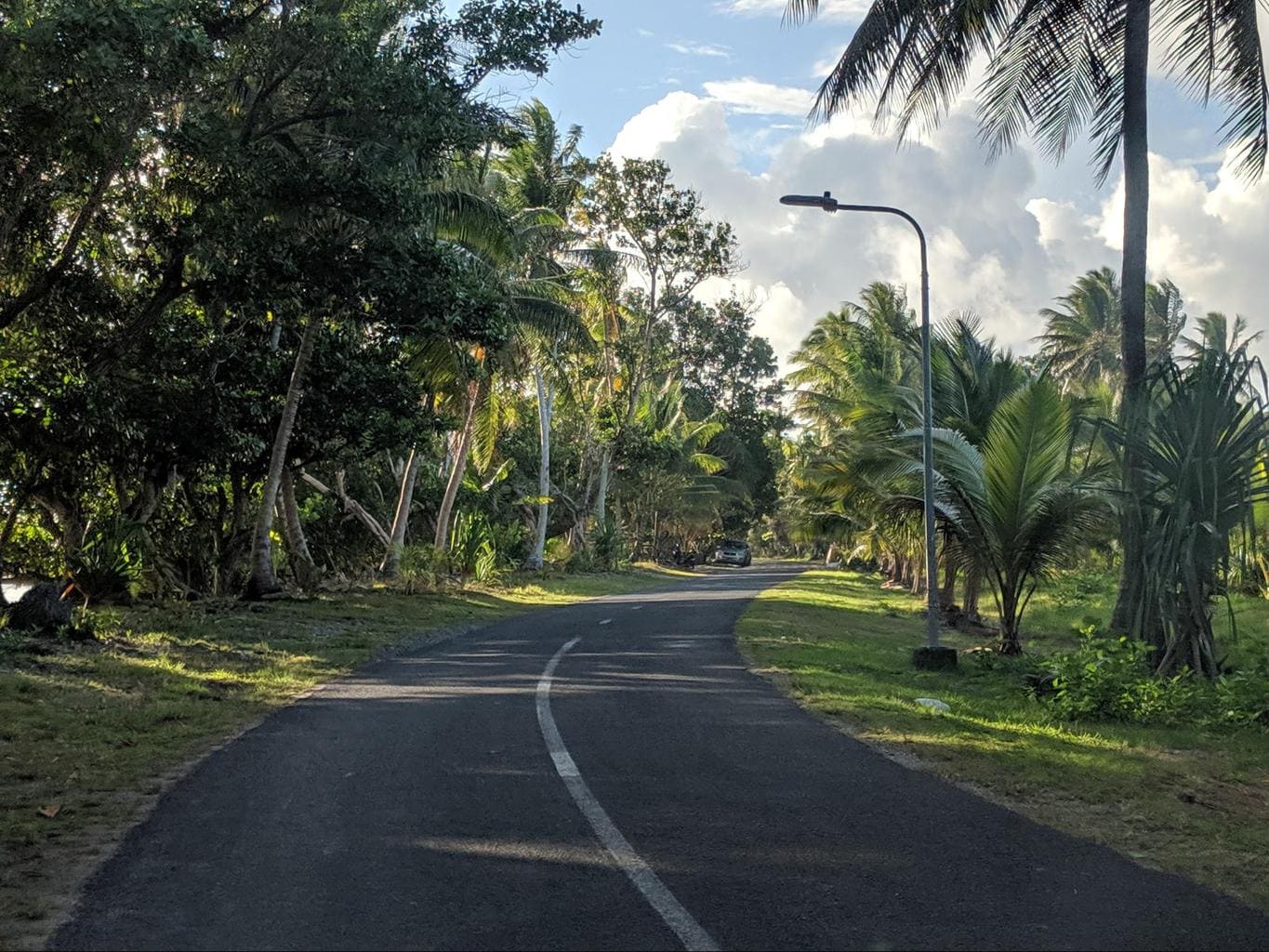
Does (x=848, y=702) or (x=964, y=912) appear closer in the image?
(x=964, y=912)

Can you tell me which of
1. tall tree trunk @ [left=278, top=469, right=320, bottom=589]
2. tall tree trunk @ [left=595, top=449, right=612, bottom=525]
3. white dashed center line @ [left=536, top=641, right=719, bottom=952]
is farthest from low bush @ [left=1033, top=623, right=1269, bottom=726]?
tall tree trunk @ [left=595, top=449, right=612, bottom=525]

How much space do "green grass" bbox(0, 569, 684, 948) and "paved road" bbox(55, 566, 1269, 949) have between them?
332 mm

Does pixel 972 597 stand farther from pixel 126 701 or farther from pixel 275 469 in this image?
pixel 126 701

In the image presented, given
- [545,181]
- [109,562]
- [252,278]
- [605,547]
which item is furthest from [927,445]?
[605,547]

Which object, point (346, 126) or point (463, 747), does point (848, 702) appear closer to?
point (463, 747)

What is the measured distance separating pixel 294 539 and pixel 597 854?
18525 millimetres

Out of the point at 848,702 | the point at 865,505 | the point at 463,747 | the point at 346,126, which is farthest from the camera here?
the point at 865,505

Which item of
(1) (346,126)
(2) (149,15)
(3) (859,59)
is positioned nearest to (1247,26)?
(3) (859,59)

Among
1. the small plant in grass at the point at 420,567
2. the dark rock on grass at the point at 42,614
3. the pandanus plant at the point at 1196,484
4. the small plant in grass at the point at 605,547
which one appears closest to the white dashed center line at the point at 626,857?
the pandanus plant at the point at 1196,484

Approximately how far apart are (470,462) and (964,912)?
3575 centimetres

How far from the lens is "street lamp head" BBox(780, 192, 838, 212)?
15.2 m

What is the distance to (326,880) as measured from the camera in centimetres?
546

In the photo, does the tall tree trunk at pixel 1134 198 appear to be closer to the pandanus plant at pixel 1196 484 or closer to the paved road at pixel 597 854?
the pandanus plant at pixel 1196 484

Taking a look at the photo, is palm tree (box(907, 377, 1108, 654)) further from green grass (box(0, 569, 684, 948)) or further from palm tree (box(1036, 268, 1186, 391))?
palm tree (box(1036, 268, 1186, 391))
